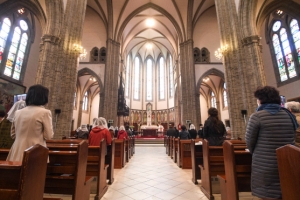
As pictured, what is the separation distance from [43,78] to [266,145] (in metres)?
8.02

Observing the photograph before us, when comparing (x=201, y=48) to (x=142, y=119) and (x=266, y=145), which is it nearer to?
(x=142, y=119)

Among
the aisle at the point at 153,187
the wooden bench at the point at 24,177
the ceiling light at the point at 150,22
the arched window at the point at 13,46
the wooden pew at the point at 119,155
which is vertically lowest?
the aisle at the point at 153,187

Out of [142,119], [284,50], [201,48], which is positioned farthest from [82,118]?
[284,50]

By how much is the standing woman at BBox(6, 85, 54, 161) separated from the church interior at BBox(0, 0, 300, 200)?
1.96 meters

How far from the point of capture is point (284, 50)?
12086 mm

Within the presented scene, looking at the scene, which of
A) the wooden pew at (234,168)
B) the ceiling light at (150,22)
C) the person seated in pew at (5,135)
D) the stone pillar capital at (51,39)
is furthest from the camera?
the ceiling light at (150,22)

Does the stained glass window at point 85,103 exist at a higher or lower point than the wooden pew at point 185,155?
higher

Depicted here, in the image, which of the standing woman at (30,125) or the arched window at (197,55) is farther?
the arched window at (197,55)

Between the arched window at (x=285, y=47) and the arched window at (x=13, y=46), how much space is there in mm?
20590

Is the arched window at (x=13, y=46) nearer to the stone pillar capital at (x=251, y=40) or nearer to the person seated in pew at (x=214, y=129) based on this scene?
the person seated in pew at (x=214, y=129)

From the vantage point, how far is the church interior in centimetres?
734

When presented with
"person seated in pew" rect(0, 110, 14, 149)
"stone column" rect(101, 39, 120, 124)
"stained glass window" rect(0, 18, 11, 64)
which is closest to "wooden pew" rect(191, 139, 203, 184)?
"person seated in pew" rect(0, 110, 14, 149)

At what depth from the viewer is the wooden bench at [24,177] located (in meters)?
1.04

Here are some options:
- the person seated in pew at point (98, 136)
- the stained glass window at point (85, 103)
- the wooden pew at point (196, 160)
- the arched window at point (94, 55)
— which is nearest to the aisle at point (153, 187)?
the wooden pew at point (196, 160)
